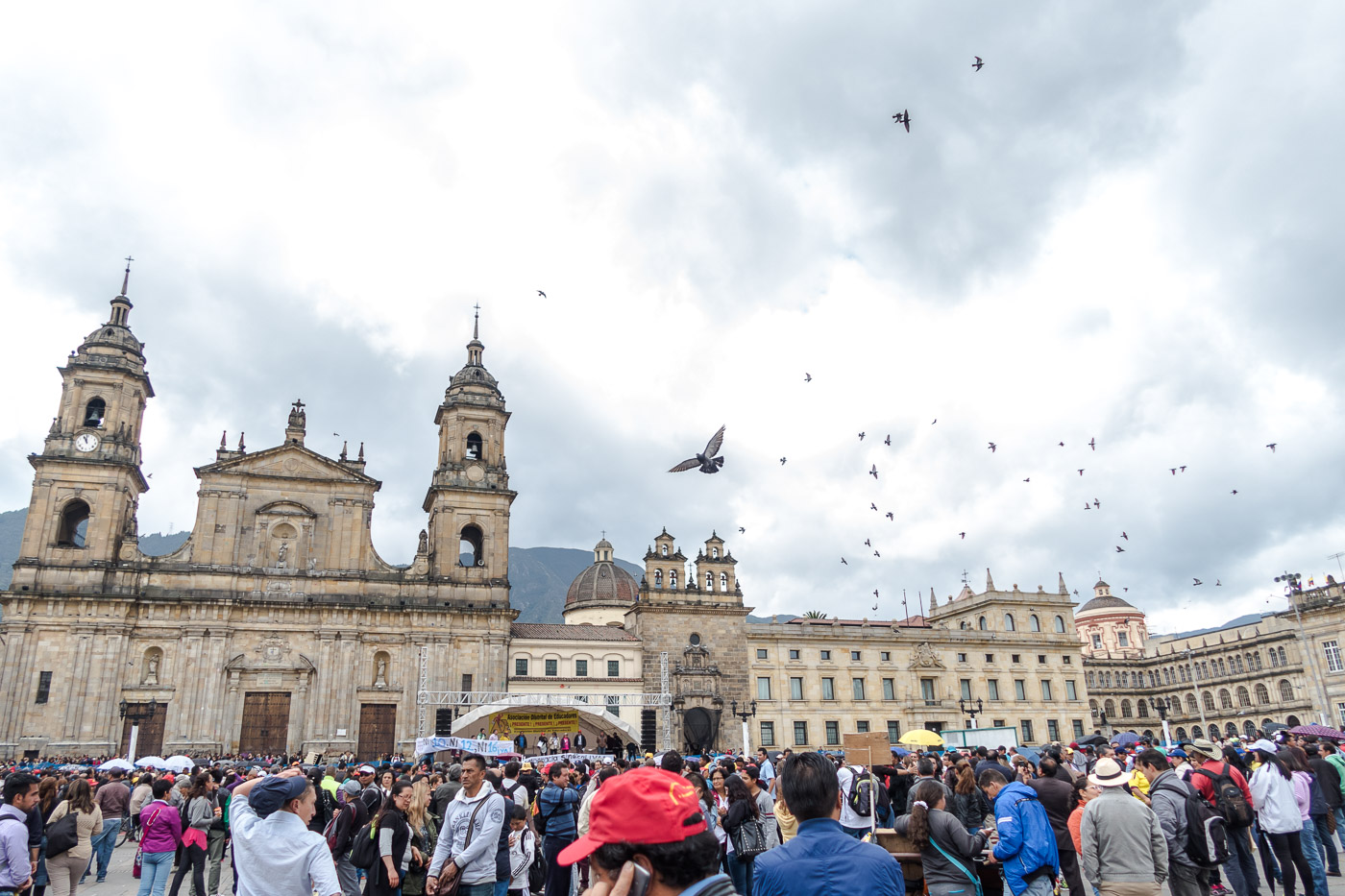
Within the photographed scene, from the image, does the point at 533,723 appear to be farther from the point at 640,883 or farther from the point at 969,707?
the point at 640,883

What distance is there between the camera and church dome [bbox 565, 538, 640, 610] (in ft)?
200

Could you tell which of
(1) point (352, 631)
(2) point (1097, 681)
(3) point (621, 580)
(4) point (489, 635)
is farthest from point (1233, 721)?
(1) point (352, 631)

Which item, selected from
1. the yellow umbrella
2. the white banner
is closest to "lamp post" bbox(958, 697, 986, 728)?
the yellow umbrella

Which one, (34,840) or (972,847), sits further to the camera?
(34,840)

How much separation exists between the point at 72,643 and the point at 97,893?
3071 cm

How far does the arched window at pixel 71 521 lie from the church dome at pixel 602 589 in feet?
97.2

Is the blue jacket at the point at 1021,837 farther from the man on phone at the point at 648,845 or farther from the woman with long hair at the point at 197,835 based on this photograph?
the woman with long hair at the point at 197,835

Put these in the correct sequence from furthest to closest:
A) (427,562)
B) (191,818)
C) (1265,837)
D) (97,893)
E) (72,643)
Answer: (427,562) < (72,643) < (97,893) < (191,818) < (1265,837)

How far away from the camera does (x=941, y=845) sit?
258 inches

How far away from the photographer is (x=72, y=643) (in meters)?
38.8

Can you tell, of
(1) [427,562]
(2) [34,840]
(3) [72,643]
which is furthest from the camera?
(1) [427,562]

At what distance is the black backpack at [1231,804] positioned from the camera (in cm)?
995

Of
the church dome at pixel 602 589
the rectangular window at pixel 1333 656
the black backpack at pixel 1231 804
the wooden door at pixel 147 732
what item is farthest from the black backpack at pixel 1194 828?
the rectangular window at pixel 1333 656

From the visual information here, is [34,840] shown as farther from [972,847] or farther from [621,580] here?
[621,580]
